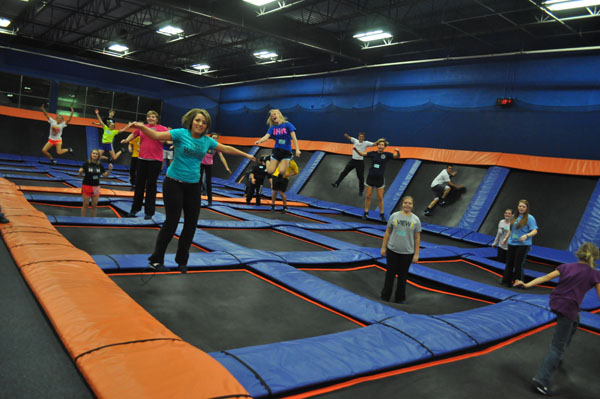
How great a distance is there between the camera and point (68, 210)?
535cm

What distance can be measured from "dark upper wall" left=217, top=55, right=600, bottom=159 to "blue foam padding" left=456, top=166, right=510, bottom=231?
1.51m

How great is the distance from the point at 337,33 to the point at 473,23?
363 cm

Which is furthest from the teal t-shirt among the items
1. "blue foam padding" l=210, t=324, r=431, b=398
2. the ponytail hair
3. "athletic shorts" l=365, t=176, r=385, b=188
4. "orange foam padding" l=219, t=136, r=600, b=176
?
"orange foam padding" l=219, t=136, r=600, b=176

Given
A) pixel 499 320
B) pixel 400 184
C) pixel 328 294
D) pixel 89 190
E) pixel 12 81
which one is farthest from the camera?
pixel 12 81

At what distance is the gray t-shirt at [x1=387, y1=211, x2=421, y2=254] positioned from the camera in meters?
3.40

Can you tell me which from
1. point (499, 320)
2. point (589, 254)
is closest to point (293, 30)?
point (499, 320)

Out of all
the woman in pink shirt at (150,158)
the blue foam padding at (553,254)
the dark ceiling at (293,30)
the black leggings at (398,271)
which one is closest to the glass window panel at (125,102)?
the dark ceiling at (293,30)

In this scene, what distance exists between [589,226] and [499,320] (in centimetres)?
421

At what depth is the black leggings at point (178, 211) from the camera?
2.61m

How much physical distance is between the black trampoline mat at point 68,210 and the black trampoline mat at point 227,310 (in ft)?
9.37

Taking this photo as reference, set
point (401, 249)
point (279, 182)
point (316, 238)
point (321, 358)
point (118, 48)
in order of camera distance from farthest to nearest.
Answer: point (118, 48) → point (279, 182) → point (316, 238) → point (401, 249) → point (321, 358)

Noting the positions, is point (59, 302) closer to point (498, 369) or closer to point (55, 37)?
point (498, 369)

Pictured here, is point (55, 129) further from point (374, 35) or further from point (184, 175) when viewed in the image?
point (184, 175)

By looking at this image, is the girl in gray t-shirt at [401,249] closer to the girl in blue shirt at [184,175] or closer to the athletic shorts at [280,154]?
the girl in blue shirt at [184,175]
